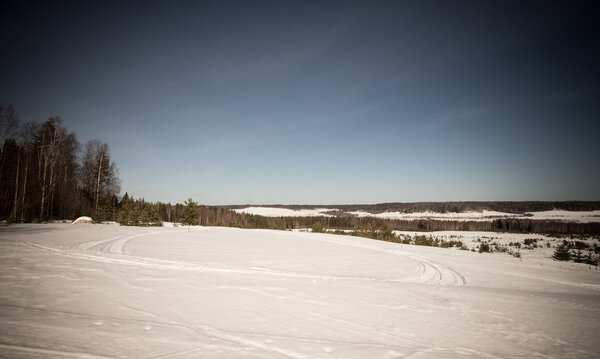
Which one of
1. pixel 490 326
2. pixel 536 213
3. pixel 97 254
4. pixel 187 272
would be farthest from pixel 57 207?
pixel 536 213

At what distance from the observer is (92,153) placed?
3020 centimetres

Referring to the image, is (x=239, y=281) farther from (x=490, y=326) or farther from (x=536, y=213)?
(x=536, y=213)

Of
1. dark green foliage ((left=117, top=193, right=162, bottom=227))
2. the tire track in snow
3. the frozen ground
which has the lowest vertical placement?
dark green foliage ((left=117, top=193, right=162, bottom=227))

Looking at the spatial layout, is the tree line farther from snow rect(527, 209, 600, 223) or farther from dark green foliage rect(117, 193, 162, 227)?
snow rect(527, 209, 600, 223)

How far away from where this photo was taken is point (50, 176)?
23312mm

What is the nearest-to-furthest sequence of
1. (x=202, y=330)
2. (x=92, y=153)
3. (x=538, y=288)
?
(x=202, y=330) → (x=538, y=288) → (x=92, y=153)

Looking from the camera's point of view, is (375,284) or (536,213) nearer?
(375,284)

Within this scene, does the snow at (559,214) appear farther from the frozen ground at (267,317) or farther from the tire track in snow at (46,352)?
the tire track in snow at (46,352)

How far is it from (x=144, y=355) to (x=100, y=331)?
0.81 meters

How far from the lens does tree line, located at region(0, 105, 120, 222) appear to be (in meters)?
21.2

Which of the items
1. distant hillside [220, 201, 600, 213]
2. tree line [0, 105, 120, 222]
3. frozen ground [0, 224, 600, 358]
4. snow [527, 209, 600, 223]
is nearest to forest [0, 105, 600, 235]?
tree line [0, 105, 120, 222]

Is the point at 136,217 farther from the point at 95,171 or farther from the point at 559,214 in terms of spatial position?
the point at 559,214

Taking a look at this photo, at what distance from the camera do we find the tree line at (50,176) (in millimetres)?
21188

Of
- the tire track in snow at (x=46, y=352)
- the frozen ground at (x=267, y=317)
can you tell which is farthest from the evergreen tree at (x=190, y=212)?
the tire track in snow at (x=46, y=352)
